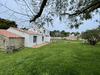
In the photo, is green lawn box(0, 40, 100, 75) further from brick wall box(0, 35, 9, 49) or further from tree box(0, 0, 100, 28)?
brick wall box(0, 35, 9, 49)

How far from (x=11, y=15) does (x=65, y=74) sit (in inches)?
135

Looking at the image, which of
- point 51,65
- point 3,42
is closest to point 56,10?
point 51,65

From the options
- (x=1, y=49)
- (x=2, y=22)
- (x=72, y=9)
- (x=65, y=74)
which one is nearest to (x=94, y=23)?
(x=72, y=9)

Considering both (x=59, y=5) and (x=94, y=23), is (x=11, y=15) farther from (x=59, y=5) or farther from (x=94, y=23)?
(x=94, y=23)

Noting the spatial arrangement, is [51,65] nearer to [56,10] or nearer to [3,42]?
[56,10]

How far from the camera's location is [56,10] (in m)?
3.40

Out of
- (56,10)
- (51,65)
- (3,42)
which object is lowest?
(51,65)

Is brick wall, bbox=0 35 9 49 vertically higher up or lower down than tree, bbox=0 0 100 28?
lower down

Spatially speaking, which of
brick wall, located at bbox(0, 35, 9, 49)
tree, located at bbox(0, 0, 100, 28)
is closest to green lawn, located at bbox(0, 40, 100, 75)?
tree, located at bbox(0, 0, 100, 28)

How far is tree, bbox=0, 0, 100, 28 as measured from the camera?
93.8 inches

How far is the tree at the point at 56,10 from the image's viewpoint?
2.38 metres

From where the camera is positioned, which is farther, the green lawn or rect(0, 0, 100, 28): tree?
the green lawn

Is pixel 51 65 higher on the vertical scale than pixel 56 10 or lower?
lower

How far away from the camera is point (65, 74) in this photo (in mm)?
2670
